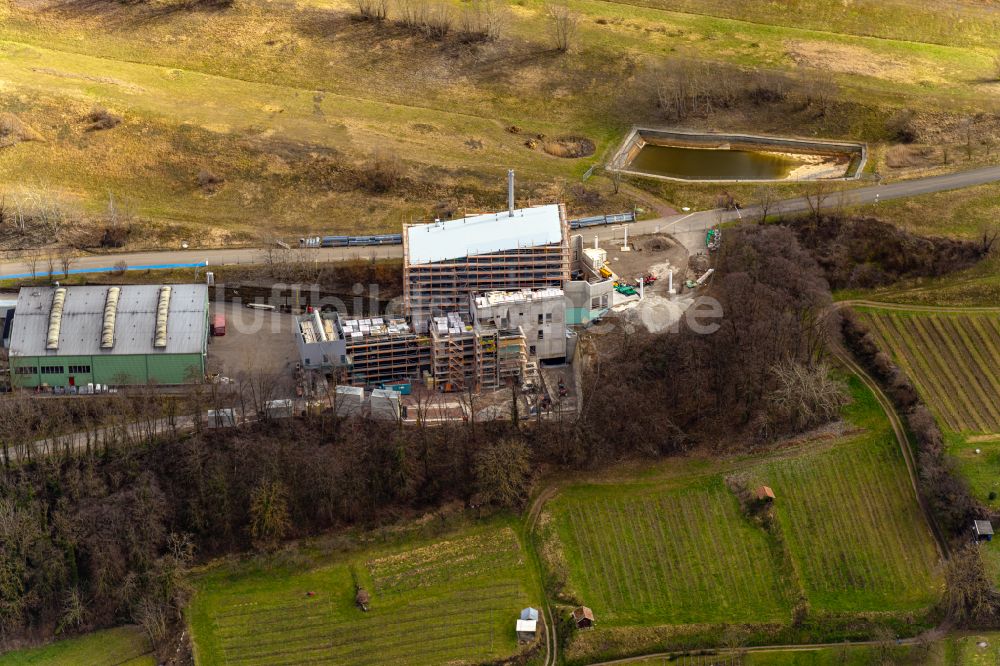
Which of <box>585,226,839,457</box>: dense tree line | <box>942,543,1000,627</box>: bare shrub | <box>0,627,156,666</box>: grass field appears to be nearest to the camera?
<box>0,627,156,666</box>: grass field

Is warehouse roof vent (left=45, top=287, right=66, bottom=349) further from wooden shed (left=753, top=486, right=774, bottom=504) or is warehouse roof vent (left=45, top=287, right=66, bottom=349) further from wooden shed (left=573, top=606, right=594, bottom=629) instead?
wooden shed (left=753, top=486, right=774, bottom=504)

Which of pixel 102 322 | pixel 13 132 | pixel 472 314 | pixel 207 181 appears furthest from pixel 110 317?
pixel 13 132

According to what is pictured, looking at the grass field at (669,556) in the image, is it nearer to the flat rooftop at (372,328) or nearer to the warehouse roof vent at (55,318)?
the flat rooftop at (372,328)

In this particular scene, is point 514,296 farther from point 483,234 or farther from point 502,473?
point 502,473

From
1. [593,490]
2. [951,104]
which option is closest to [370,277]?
[593,490]

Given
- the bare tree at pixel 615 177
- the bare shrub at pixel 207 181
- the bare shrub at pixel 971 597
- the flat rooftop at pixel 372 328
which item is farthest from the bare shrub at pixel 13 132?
the bare shrub at pixel 971 597

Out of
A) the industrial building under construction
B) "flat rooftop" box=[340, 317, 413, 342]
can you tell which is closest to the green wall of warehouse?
the industrial building under construction

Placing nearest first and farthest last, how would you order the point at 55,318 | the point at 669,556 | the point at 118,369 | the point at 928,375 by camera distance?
1. the point at 669,556
2. the point at 118,369
3. the point at 55,318
4. the point at 928,375
